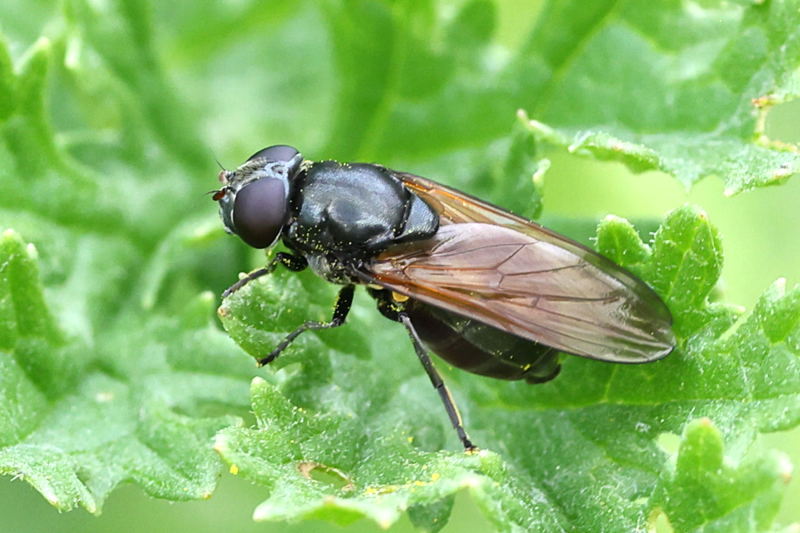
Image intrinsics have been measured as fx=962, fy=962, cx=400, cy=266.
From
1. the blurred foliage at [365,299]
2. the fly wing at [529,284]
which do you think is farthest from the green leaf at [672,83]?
the fly wing at [529,284]

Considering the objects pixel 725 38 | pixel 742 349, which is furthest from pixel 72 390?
pixel 725 38

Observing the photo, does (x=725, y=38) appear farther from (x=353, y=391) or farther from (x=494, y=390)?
(x=353, y=391)

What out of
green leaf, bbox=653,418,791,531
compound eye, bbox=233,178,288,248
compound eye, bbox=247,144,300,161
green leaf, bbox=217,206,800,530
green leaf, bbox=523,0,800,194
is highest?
green leaf, bbox=523,0,800,194

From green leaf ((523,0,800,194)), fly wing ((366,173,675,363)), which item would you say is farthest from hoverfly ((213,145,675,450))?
green leaf ((523,0,800,194))

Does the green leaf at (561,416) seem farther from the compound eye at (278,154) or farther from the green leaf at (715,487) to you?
the compound eye at (278,154)

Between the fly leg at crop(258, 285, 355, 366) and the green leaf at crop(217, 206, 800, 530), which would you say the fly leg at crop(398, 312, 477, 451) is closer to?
the green leaf at crop(217, 206, 800, 530)

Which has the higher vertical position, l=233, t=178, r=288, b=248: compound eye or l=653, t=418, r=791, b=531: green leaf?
l=233, t=178, r=288, b=248: compound eye

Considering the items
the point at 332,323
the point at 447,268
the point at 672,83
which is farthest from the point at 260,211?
the point at 672,83
